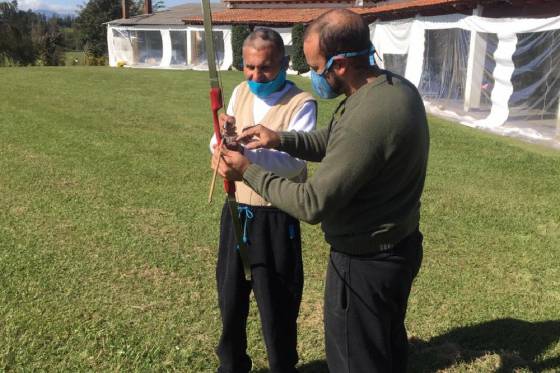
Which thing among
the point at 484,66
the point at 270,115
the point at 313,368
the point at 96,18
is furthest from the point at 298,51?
the point at 96,18

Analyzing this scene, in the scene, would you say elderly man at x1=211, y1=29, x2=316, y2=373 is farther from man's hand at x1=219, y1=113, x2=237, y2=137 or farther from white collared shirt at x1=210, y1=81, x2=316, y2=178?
man's hand at x1=219, y1=113, x2=237, y2=137

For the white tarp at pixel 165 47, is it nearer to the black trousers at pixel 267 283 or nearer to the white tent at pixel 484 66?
the white tent at pixel 484 66

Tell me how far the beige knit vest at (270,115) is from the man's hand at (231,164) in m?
0.54

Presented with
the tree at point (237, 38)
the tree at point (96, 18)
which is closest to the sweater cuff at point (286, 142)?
the tree at point (237, 38)

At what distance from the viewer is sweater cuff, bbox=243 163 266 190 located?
2004mm

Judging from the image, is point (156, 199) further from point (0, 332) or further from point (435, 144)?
point (435, 144)

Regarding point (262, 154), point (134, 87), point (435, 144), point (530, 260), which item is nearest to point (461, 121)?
point (435, 144)

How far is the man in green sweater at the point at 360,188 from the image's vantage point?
6.00 feet

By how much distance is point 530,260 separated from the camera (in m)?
5.01

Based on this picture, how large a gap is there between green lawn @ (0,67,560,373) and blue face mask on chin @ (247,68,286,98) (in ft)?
5.49

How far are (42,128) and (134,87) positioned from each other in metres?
8.82

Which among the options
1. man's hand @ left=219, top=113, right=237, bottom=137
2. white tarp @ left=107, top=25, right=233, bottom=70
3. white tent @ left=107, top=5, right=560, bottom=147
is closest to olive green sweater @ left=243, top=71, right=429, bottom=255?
man's hand @ left=219, top=113, right=237, bottom=137

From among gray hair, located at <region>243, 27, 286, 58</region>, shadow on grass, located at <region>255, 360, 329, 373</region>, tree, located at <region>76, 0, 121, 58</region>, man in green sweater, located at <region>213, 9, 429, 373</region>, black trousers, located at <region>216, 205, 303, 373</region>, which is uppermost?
tree, located at <region>76, 0, 121, 58</region>

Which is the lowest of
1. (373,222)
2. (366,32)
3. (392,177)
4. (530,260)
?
(530,260)
